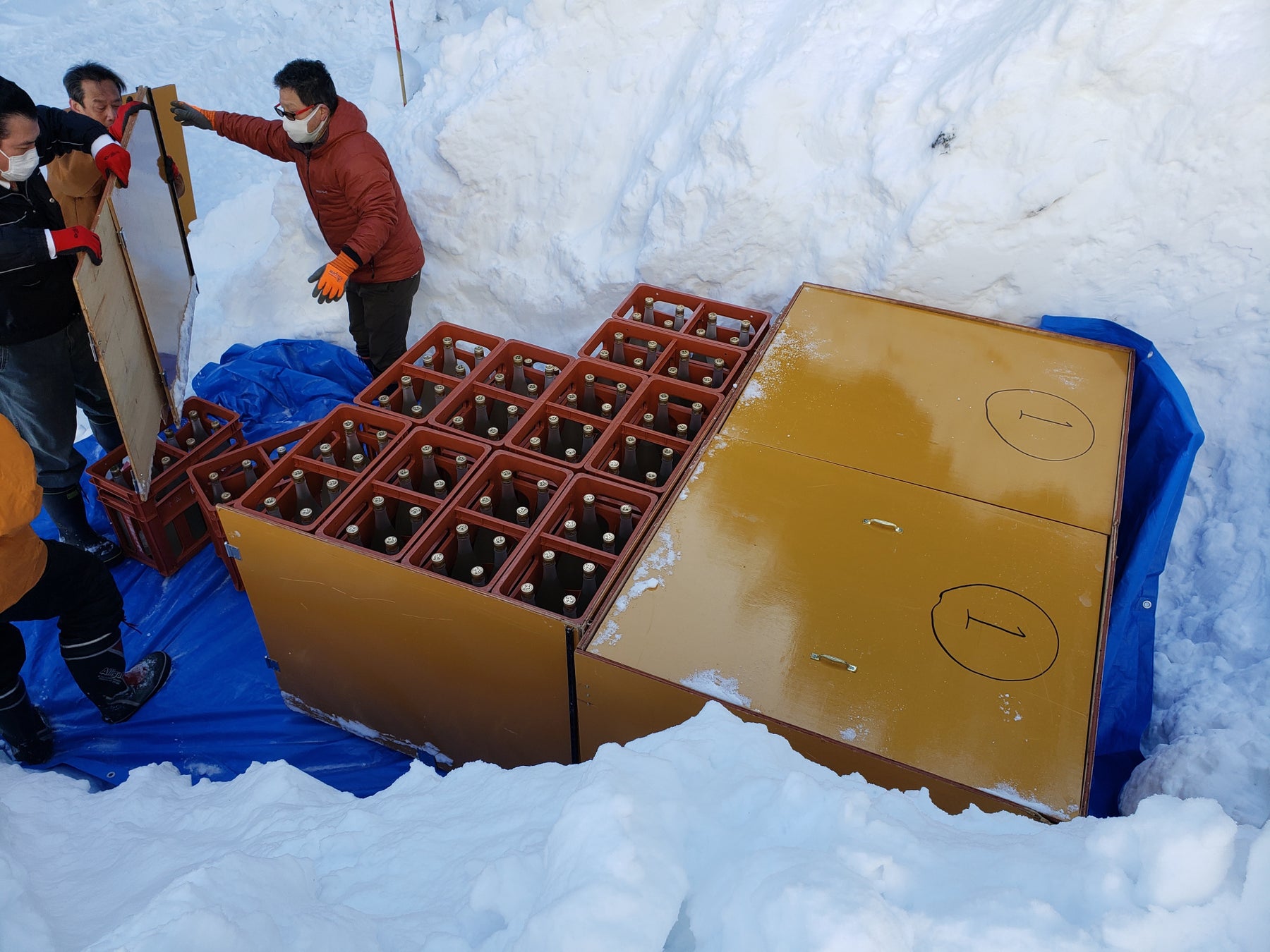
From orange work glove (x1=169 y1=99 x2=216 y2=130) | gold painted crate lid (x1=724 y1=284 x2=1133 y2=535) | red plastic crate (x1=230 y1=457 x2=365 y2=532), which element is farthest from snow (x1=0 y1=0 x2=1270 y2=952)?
red plastic crate (x1=230 y1=457 x2=365 y2=532)

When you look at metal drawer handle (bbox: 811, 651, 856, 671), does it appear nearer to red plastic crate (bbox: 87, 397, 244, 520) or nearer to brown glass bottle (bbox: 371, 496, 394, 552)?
brown glass bottle (bbox: 371, 496, 394, 552)

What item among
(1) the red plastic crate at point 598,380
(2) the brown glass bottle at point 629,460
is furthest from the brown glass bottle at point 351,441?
(2) the brown glass bottle at point 629,460

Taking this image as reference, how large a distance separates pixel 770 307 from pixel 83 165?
2.88 m

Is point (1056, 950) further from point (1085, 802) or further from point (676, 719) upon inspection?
point (676, 719)

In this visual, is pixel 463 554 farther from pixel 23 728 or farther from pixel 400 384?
pixel 23 728

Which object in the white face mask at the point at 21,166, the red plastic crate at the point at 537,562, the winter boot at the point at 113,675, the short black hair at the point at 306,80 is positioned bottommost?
the winter boot at the point at 113,675

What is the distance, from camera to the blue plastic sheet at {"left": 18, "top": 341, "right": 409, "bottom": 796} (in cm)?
306

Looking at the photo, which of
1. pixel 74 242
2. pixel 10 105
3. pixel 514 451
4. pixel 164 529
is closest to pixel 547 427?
pixel 514 451

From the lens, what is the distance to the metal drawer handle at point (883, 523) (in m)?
2.48

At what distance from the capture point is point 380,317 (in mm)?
4145

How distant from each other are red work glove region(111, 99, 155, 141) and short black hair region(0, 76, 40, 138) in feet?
1.82

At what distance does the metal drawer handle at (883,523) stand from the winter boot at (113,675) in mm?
2641

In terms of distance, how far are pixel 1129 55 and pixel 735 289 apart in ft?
5.70

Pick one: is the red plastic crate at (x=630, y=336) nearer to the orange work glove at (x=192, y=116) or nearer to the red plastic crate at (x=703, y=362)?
the red plastic crate at (x=703, y=362)
